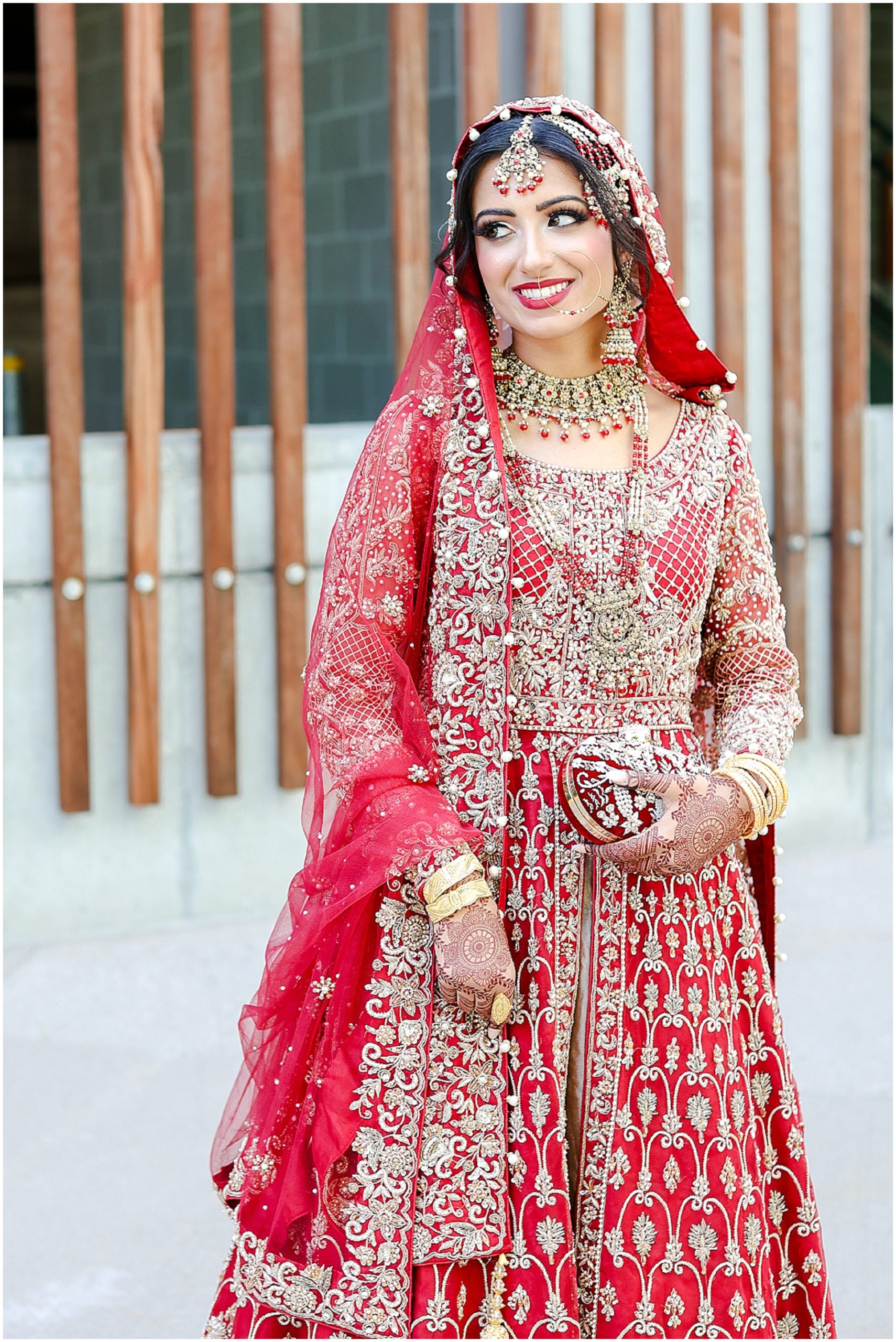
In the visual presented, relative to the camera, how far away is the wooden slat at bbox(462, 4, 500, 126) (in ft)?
13.8

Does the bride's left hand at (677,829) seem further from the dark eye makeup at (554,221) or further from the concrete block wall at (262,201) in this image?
the concrete block wall at (262,201)

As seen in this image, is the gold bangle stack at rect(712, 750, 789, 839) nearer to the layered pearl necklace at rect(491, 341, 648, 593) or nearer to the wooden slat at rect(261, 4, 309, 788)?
the layered pearl necklace at rect(491, 341, 648, 593)

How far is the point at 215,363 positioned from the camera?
4.05 meters

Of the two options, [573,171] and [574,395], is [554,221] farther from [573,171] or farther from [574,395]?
[574,395]

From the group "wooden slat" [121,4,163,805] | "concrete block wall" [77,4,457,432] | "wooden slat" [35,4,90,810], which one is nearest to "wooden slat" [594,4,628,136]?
"concrete block wall" [77,4,457,432]

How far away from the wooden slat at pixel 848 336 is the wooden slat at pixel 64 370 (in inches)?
97.9

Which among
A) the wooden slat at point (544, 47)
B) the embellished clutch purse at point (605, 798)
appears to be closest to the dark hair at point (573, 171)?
the embellished clutch purse at point (605, 798)

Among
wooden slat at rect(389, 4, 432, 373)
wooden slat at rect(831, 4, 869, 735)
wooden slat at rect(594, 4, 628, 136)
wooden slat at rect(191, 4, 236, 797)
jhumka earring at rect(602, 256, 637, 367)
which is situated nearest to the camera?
jhumka earring at rect(602, 256, 637, 367)

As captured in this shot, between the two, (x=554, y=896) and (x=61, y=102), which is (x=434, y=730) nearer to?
(x=554, y=896)

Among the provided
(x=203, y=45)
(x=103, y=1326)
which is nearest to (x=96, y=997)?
(x=103, y=1326)

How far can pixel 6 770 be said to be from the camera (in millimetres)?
3965

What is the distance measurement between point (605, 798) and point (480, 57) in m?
3.29

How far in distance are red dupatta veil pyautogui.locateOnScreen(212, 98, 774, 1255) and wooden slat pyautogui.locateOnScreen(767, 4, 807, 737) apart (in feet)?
10.5

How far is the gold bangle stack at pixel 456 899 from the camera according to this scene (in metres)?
1.51
